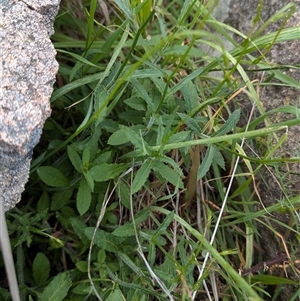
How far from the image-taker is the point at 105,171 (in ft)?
4.50

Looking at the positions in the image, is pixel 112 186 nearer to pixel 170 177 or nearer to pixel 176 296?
pixel 170 177

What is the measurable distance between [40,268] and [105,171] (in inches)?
15.6

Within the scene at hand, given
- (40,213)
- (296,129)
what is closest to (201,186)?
(296,129)

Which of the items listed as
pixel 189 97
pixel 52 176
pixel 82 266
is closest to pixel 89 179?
pixel 52 176

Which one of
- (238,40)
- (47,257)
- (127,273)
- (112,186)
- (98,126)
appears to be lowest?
(47,257)

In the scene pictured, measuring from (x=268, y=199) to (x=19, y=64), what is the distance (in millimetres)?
941

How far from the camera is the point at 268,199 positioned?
1601 millimetres

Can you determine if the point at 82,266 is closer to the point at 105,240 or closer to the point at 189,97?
the point at 105,240

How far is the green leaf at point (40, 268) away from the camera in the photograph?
1.48m

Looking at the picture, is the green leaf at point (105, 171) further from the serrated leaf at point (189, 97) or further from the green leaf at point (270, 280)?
the green leaf at point (270, 280)

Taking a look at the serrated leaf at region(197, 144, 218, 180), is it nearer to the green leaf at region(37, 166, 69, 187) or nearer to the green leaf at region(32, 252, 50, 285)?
the green leaf at region(37, 166, 69, 187)

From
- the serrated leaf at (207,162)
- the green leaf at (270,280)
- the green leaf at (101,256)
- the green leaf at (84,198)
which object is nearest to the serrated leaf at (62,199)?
the green leaf at (84,198)

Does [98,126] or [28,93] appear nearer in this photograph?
[28,93]

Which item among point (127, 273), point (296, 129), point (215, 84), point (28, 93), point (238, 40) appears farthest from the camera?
point (238, 40)
